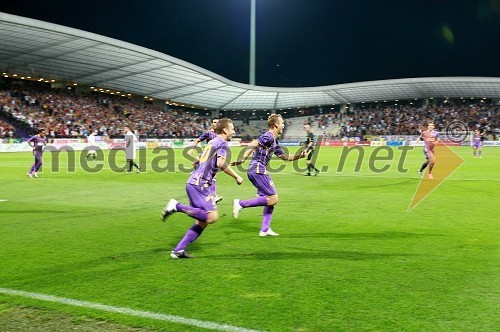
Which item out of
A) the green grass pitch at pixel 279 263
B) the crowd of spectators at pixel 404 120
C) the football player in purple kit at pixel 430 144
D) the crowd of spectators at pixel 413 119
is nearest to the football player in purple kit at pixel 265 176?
the green grass pitch at pixel 279 263

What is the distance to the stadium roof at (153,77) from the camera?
139 feet

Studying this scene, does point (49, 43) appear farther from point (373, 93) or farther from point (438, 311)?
point (373, 93)

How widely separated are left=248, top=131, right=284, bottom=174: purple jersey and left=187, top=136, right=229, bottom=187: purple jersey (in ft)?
5.73

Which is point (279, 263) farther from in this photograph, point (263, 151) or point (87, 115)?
point (87, 115)

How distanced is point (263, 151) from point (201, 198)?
2.42m

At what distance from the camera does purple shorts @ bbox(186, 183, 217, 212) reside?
241 inches

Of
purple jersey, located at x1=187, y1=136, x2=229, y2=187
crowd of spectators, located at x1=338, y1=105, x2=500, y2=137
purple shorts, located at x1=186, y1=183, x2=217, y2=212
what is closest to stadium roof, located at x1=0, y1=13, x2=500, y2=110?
crowd of spectators, located at x1=338, y1=105, x2=500, y2=137

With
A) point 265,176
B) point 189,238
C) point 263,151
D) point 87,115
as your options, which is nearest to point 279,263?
point 189,238

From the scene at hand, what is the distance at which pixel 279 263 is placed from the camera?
19.9 ft

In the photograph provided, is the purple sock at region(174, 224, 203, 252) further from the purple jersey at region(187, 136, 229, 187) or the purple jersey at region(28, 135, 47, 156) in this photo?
the purple jersey at region(28, 135, 47, 156)

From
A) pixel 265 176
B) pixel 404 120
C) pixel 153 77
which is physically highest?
pixel 153 77

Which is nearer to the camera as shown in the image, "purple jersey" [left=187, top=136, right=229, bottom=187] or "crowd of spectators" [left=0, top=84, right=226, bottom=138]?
"purple jersey" [left=187, top=136, right=229, bottom=187]

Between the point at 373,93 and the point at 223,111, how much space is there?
3110 cm

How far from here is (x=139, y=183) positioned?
16406mm
